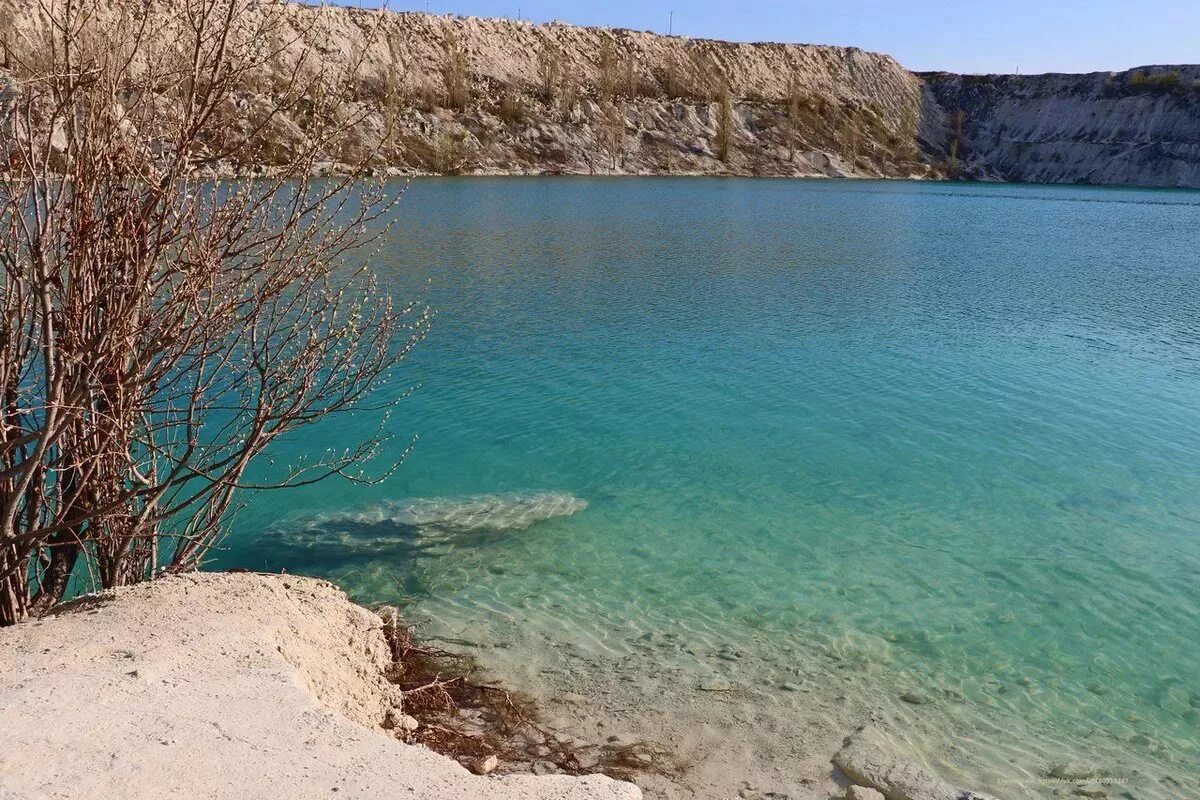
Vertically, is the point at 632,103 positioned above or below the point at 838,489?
above

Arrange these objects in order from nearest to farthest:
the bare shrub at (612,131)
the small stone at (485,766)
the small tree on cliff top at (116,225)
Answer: the small tree on cliff top at (116,225) < the small stone at (485,766) < the bare shrub at (612,131)

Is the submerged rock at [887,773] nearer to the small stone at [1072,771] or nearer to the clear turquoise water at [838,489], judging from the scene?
the clear turquoise water at [838,489]

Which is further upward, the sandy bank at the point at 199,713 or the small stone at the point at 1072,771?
the sandy bank at the point at 199,713

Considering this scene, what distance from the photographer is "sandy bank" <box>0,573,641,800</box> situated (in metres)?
4.31

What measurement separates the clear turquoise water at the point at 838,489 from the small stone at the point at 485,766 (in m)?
2.33

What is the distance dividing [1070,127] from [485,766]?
383 feet

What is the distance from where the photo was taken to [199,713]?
4.86m

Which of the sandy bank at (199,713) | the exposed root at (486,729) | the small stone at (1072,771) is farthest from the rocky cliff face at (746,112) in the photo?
the small stone at (1072,771)

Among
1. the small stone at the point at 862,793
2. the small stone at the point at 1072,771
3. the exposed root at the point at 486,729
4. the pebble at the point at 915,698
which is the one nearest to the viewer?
the small stone at the point at 862,793

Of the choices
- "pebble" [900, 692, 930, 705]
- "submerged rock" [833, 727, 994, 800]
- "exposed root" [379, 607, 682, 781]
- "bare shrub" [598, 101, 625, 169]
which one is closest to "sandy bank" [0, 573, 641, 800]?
"exposed root" [379, 607, 682, 781]

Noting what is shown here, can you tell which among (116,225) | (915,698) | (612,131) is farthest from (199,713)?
(612,131)

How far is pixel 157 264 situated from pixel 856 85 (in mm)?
117245

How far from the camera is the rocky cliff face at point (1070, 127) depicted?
317 feet

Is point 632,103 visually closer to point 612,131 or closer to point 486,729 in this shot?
point 612,131
